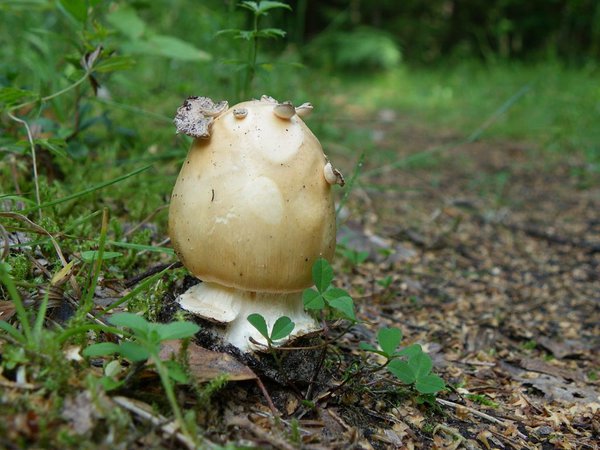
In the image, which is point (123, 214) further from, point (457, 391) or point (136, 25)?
point (457, 391)

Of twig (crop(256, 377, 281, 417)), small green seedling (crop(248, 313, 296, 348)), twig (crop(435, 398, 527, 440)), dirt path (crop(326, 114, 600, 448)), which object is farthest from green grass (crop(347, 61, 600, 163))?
twig (crop(256, 377, 281, 417))

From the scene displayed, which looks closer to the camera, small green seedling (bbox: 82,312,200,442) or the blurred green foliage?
small green seedling (bbox: 82,312,200,442)

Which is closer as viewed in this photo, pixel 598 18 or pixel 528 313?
pixel 528 313

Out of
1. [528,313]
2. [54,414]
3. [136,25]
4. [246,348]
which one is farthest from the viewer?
[136,25]

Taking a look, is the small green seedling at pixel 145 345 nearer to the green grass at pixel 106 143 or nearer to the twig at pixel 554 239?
the green grass at pixel 106 143

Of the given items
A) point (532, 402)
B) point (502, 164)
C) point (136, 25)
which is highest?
point (136, 25)

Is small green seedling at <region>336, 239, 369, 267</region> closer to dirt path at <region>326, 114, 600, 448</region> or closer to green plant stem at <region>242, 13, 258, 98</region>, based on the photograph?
dirt path at <region>326, 114, 600, 448</region>

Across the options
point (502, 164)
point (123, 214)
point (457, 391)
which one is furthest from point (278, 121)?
point (502, 164)
